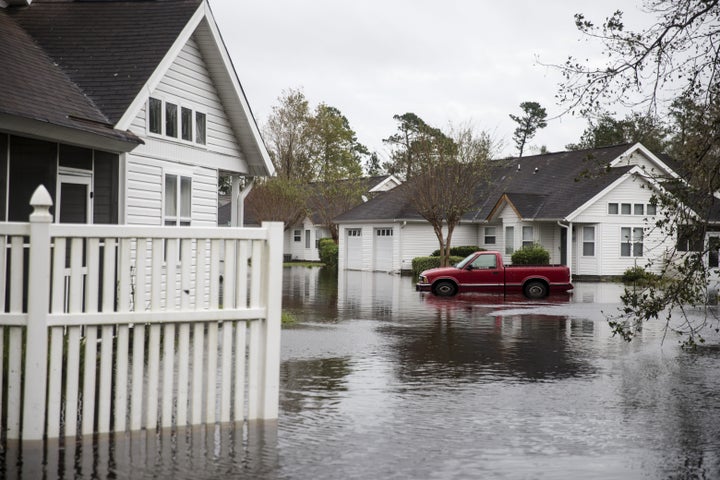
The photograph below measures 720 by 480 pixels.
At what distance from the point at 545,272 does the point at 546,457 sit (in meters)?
21.7

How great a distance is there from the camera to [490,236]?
4738 centimetres

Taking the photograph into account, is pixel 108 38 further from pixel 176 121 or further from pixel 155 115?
pixel 176 121

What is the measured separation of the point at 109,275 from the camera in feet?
23.7

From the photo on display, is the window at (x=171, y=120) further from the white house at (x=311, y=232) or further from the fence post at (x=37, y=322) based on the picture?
the white house at (x=311, y=232)

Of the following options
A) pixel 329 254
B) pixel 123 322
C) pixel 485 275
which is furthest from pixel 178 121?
pixel 329 254

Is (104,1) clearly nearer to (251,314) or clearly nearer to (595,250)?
(251,314)

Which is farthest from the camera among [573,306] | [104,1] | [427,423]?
[573,306]

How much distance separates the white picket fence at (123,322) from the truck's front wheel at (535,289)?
21.5 metres

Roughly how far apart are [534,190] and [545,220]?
5179 mm

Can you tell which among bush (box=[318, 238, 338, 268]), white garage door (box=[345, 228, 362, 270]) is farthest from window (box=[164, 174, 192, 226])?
bush (box=[318, 238, 338, 268])

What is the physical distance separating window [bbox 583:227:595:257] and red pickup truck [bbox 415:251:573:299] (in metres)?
13.8

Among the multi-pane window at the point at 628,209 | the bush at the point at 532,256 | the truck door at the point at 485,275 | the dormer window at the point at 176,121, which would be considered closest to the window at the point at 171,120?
the dormer window at the point at 176,121

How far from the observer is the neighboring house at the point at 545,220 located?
41.3 metres

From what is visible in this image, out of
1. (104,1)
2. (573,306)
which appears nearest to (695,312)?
(573,306)
